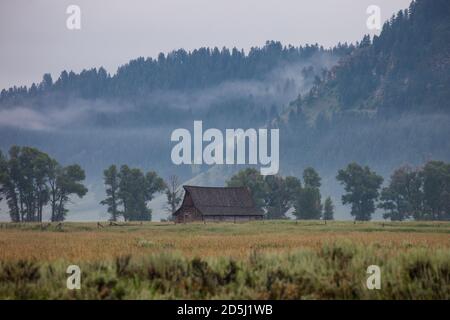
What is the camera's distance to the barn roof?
97.8 meters

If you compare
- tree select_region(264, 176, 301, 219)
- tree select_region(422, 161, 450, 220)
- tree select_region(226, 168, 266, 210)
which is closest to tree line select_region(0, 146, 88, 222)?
tree select_region(226, 168, 266, 210)

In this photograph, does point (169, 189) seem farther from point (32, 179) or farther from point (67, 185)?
point (32, 179)

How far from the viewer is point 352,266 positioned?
17703mm

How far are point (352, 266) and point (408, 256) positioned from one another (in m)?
2.46

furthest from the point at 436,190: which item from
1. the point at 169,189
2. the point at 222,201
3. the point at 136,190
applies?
the point at 136,190

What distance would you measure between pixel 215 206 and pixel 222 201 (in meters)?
2.75

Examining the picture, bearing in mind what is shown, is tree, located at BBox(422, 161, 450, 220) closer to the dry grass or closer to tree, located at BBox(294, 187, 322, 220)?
tree, located at BBox(294, 187, 322, 220)

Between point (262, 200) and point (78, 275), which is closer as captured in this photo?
point (78, 275)

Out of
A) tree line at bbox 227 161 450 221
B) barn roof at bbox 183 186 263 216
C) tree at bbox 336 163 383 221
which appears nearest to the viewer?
barn roof at bbox 183 186 263 216

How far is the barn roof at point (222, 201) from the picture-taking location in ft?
321

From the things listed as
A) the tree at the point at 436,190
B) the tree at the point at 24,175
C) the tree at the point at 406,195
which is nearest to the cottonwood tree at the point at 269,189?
the tree at the point at 406,195
